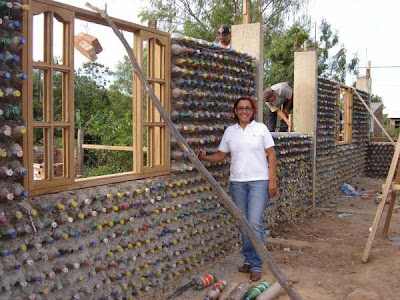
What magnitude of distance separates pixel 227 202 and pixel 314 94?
6.08 meters

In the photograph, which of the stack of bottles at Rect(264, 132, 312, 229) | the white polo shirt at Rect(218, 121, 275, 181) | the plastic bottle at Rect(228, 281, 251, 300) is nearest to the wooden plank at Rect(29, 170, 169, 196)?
the white polo shirt at Rect(218, 121, 275, 181)

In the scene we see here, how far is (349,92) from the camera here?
12.1 meters

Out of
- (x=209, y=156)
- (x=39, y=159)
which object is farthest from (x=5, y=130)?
(x=39, y=159)

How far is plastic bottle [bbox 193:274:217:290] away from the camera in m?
4.46

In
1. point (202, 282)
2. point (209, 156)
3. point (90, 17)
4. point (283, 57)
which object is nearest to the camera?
point (90, 17)

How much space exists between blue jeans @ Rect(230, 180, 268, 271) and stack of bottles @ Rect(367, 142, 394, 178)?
9.99 meters

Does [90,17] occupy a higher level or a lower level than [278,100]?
higher

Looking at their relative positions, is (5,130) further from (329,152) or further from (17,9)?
(329,152)

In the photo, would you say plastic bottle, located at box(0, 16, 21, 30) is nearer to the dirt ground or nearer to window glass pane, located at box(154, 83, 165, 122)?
window glass pane, located at box(154, 83, 165, 122)

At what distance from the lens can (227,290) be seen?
14.1 ft

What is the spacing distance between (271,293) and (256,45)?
3.49 m

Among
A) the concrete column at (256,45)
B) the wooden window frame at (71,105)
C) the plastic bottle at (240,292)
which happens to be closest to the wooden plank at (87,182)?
the wooden window frame at (71,105)

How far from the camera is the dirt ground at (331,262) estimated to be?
4.62m

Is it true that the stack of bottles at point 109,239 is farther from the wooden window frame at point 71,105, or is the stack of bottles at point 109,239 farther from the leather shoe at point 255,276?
the leather shoe at point 255,276
